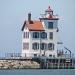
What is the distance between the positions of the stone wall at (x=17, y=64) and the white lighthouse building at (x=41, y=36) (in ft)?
13.1

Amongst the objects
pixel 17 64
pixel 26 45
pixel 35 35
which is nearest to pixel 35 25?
pixel 35 35

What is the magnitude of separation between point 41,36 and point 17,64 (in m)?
9.68

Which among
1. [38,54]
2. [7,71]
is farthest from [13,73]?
[38,54]

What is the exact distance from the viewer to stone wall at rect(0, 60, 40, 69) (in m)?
173

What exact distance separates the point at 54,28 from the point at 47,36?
1694 mm

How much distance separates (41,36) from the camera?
182 metres

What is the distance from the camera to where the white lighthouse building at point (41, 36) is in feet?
592

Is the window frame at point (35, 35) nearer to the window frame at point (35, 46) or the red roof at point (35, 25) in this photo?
the red roof at point (35, 25)

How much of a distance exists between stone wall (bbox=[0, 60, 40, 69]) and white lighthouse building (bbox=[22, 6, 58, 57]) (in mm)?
3981

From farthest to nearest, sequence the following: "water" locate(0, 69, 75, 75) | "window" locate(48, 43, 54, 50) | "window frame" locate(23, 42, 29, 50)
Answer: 1. "window" locate(48, 43, 54, 50)
2. "window frame" locate(23, 42, 29, 50)
3. "water" locate(0, 69, 75, 75)

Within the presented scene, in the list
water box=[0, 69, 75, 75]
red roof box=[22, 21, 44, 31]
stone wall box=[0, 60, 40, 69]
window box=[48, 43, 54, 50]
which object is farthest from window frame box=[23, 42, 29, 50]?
water box=[0, 69, 75, 75]

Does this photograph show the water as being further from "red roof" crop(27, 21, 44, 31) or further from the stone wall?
"red roof" crop(27, 21, 44, 31)

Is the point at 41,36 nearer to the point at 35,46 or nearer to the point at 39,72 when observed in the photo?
the point at 35,46

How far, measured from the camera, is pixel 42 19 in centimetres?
18200
